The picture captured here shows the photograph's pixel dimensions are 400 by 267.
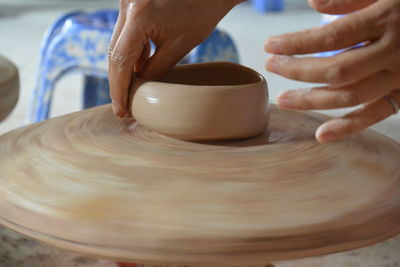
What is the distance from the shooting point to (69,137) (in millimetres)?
1064

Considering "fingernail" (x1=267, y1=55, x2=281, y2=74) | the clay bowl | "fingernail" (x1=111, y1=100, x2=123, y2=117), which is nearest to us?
"fingernail" (x1=267, y1=55, x2=281, y2=74)

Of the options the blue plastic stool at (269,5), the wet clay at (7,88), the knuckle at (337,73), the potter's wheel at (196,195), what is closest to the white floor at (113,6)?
the blue plastic stool at (269,5)

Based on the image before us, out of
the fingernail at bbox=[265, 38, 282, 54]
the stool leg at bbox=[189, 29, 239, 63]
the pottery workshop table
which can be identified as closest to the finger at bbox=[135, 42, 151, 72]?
the pottery workshop table

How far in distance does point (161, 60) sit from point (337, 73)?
40cm

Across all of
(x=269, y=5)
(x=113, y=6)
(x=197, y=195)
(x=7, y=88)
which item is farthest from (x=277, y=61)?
(x=113, y=6)


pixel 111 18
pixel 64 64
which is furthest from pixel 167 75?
pixel 111 18

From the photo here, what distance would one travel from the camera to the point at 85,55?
2525mm

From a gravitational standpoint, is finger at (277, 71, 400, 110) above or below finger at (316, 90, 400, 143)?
above

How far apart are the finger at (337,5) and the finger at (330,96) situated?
12 centimetres

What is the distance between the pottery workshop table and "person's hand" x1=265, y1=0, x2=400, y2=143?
0.36 ft

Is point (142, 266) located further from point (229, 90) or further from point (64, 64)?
point (64, 64)

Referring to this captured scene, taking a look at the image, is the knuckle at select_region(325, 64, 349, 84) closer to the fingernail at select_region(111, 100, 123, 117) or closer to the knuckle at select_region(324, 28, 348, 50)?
the knuckle at select_region(324, 28, 348, 50)

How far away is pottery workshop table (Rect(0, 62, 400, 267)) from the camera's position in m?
0.75

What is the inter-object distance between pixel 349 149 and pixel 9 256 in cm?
82
